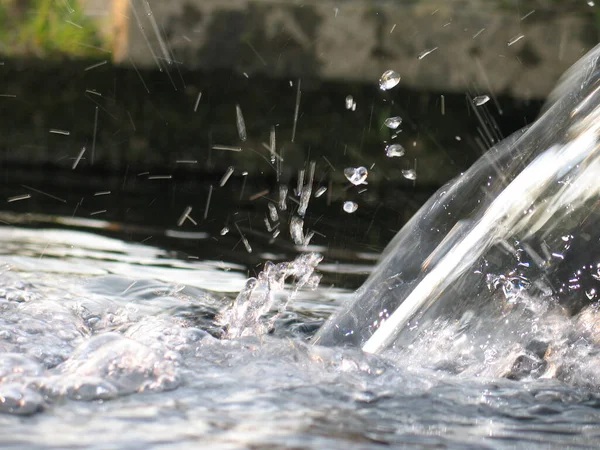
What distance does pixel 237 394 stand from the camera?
168cm

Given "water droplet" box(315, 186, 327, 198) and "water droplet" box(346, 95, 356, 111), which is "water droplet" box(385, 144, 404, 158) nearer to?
"water droplet" box(346, 95, 356, 111)

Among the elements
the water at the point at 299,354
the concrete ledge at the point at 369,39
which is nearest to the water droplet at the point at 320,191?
the concrete ledge at the point at 369,39

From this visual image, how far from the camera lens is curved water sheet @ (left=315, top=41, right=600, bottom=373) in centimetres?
203

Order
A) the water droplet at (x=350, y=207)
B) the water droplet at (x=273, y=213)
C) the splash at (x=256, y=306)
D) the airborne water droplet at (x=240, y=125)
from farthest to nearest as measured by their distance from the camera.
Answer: the airborne water droplet at (x=240, y=125), the water droplet at (x=350, y=207), the water droplet at (x=273, y=213), the splash at (x=256, y=306)

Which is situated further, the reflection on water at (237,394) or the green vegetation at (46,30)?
the green vegetation at (46,30)

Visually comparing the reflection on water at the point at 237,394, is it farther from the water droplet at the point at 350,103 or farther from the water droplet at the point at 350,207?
the water droplet at the point at 350,103

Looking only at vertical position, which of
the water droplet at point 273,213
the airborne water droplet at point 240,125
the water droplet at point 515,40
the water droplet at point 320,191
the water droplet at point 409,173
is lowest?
the water droplet at point 273,213

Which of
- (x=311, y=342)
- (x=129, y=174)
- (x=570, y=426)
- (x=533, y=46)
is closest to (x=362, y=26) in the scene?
(x=533, y=46)

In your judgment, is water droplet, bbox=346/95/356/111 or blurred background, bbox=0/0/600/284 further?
water droplet, bbox=346/95/356/111

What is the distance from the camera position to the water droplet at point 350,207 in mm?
4805

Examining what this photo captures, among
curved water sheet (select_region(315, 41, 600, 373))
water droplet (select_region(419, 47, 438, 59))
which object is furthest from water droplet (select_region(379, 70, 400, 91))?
curved water sheet (select_region(315, 41, 600, 373))

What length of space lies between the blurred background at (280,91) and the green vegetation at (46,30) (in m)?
0.02

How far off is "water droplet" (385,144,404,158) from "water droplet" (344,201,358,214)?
91 cm

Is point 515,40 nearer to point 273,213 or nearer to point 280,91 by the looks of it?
point 280,91
